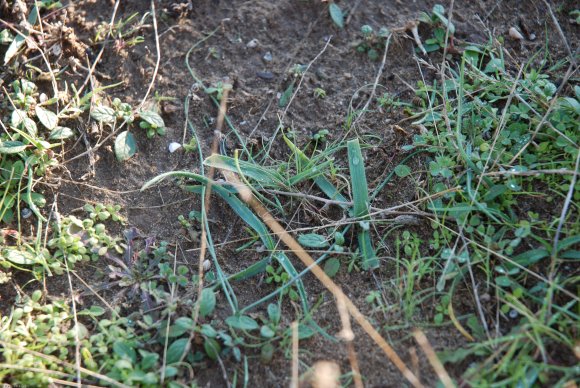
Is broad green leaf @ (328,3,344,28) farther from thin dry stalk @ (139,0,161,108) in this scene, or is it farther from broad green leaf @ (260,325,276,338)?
broad green leaf @ (260,325,276,338)

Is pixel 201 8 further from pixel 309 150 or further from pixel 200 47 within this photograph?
pixel 309 150

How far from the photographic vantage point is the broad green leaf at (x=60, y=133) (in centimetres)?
210

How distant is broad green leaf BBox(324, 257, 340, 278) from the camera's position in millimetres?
1812

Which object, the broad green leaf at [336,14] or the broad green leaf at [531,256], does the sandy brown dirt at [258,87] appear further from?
the broad green leaf at [531,256]

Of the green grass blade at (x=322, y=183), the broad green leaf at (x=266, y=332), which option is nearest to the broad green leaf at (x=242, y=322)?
the broad green leaf at (x=266, y=332)

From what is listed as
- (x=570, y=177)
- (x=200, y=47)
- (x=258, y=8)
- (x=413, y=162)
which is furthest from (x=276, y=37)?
(x=570, y=177)

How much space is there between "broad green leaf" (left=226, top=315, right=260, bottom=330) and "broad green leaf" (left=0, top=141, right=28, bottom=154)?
3.31 ft

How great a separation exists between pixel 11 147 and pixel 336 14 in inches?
55.1

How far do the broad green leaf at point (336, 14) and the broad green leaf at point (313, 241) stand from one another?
101 cm

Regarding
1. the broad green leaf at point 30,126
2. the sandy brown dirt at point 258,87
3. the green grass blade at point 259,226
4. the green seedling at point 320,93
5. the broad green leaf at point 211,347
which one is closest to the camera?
the broad green leaf at point 211,347

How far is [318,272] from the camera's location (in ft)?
5.95

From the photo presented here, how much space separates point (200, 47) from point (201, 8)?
21 centimetres

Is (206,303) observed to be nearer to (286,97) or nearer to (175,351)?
(175,351)

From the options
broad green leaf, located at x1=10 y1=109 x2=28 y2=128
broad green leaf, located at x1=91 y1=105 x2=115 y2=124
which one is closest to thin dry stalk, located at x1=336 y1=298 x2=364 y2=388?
broad green leaf, located at x1=91 y1=105 x2=115 y2=124
